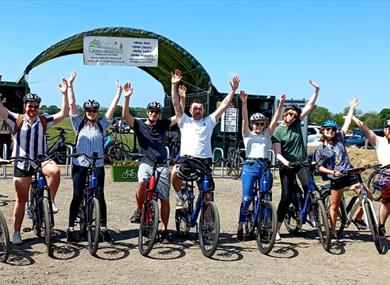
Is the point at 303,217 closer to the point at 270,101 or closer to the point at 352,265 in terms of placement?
A: the point at 352,265

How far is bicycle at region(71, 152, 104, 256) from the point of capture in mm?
5625

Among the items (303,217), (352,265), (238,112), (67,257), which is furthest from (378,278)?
(238,112)

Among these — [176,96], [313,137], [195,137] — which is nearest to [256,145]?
[195,137]

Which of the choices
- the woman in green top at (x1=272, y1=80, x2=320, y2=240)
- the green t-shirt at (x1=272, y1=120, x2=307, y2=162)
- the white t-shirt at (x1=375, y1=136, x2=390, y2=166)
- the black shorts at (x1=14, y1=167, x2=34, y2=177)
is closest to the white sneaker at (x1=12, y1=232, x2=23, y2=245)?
the black shorts at (x1=14, y1=167, x2=34, y2=177)

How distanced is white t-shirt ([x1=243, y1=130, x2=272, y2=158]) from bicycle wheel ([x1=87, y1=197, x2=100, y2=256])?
211 cm

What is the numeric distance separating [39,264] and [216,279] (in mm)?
1907

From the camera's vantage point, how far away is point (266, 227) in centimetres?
605

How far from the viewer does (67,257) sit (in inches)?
221

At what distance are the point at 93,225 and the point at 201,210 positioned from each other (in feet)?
4.22

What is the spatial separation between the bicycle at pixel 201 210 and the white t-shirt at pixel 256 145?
75 centimetres

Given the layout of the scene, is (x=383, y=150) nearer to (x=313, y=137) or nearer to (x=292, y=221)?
(x=292, y=221)

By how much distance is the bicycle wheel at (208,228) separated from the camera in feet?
18.8

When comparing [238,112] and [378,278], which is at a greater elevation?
[238,112]

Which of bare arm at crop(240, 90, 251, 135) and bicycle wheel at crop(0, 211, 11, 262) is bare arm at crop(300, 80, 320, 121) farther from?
bicycle wheel at crop(0, 211, 11, 262)
